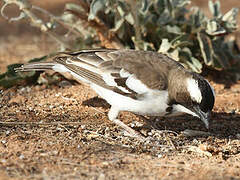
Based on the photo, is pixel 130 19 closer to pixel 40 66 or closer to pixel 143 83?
pixel 40 66

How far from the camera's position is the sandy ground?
14.2ft

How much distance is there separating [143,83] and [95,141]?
958 millimetres

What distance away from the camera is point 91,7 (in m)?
6.64

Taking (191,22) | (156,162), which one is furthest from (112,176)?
(191,22)

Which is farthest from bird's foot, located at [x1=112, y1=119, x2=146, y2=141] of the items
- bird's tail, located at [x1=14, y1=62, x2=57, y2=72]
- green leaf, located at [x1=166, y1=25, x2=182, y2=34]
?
green leaf, located at [x1=166, y1=25, x2=182, y2=34]

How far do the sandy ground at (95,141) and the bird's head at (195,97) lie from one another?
42 cm

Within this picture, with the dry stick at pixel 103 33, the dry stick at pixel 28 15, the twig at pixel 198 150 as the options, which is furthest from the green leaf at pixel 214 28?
the twig at pixel 198 150

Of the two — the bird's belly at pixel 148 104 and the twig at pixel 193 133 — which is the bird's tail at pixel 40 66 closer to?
the bird's belly at pixel 148 104

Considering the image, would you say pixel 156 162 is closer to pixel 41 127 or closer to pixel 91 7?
pixel 41 127

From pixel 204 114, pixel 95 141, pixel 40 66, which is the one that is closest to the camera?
pixel 95 141

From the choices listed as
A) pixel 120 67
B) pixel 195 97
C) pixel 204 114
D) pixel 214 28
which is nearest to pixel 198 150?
pixel 204 114

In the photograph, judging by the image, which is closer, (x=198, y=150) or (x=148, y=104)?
(x=198, y=150)

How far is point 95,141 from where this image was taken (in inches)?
203

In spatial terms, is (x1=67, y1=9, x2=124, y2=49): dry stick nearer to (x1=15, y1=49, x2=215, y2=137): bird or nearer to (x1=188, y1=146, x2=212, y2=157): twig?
(x1=15, y1=49, x2=215, y2=137): bird
